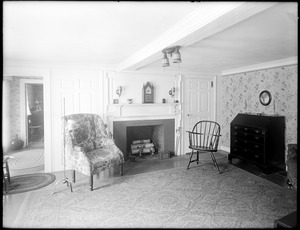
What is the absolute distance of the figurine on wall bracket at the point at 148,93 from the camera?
4.66 meters

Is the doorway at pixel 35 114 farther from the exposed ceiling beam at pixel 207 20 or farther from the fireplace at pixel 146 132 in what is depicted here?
the exposed ceiling beam at pixel 207 20

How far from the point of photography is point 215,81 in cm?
545

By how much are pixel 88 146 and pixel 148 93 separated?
73.4 inches

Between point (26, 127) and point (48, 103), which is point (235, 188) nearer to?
point (48, 103)

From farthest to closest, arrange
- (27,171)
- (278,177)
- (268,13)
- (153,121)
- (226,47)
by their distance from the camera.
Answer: (153,121), (27,171), (278,177), (226,47), (268,13)

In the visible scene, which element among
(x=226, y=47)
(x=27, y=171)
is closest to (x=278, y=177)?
(x=226, y=47)

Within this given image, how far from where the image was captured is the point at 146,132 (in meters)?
5.26

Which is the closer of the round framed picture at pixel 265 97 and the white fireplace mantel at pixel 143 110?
the round framed picture at pixel 265 97

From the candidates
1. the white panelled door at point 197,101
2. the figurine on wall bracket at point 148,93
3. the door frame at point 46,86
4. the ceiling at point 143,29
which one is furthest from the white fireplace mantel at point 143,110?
the ceiling at point 143,29

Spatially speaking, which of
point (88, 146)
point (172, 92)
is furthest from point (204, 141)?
point (88, 146)

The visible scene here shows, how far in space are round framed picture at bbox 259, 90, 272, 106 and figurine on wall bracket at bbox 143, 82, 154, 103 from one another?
2.41 m

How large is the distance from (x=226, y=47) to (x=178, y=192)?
221 cm

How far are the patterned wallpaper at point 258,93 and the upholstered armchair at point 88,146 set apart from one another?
10.6 feet

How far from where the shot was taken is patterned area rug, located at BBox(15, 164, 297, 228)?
2.25 m
